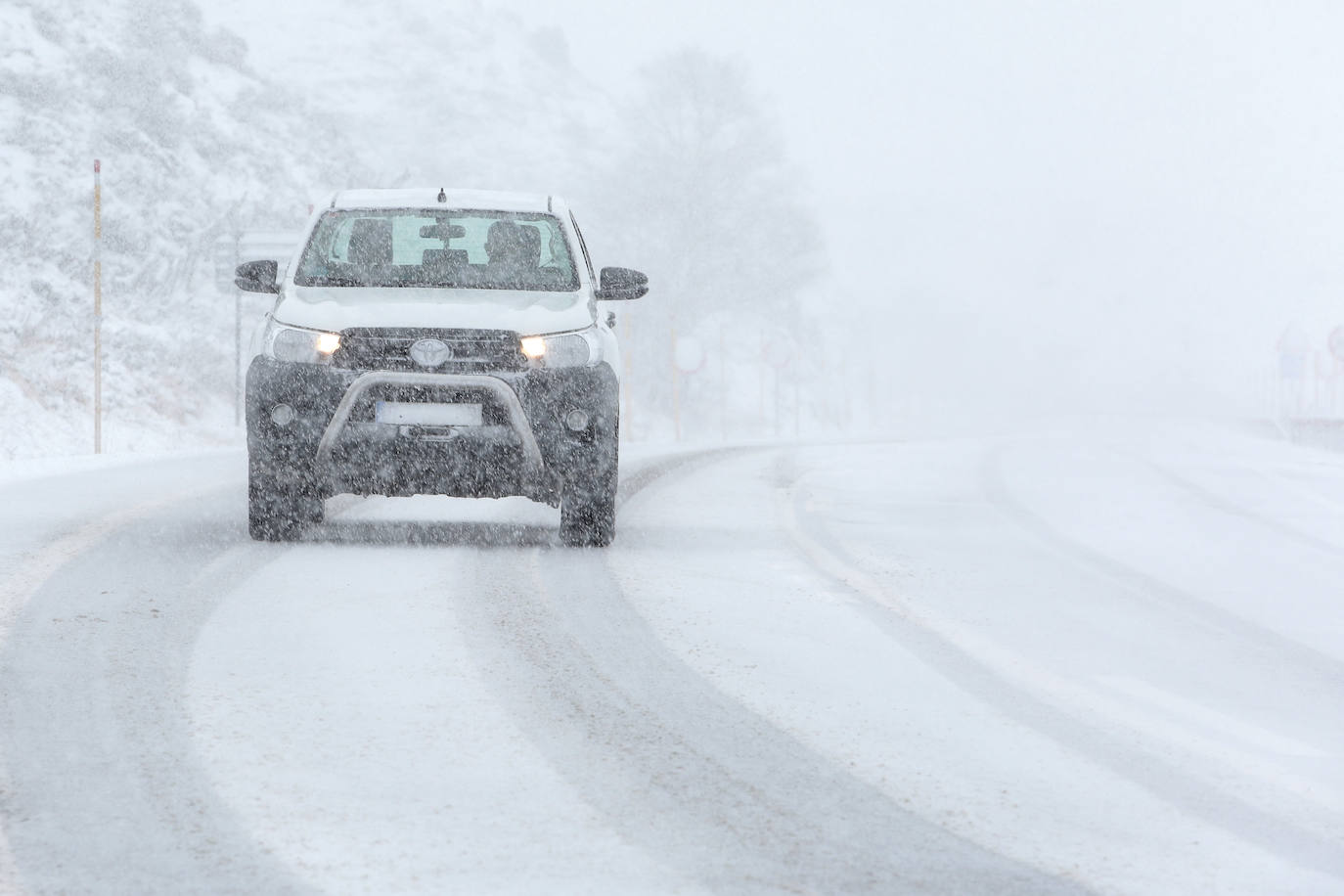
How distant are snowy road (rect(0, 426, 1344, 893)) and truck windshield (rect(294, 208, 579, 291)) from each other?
1433 mm

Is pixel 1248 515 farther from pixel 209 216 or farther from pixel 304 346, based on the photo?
pixel 209 216

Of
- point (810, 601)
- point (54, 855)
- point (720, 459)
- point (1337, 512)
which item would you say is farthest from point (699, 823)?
point (720, 459)

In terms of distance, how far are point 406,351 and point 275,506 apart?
116 cm

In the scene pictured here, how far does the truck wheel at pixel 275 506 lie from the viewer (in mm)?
9297

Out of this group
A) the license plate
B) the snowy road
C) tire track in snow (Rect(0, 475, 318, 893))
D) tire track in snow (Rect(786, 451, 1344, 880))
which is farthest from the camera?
the license plate

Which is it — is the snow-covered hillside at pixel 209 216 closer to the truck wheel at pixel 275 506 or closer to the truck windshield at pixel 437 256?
the truck windshield at pixel 437 256

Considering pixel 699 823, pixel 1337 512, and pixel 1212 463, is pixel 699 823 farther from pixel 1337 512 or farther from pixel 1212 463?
pixel 1212 463

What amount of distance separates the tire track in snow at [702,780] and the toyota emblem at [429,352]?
234cm

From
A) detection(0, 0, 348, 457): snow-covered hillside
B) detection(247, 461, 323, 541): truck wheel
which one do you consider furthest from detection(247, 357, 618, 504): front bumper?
detection(0, 0, 348, 457): snow-covered hillside

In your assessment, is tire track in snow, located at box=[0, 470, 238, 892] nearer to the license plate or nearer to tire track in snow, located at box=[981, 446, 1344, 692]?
the license plate

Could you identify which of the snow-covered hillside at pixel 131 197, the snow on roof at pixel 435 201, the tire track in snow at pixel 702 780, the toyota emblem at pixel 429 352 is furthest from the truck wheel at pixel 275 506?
the snow-covered hillside at pixel 131 197

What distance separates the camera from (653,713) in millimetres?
5305

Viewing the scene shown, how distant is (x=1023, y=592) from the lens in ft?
28.4

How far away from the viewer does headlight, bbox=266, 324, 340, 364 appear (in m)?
9.06
